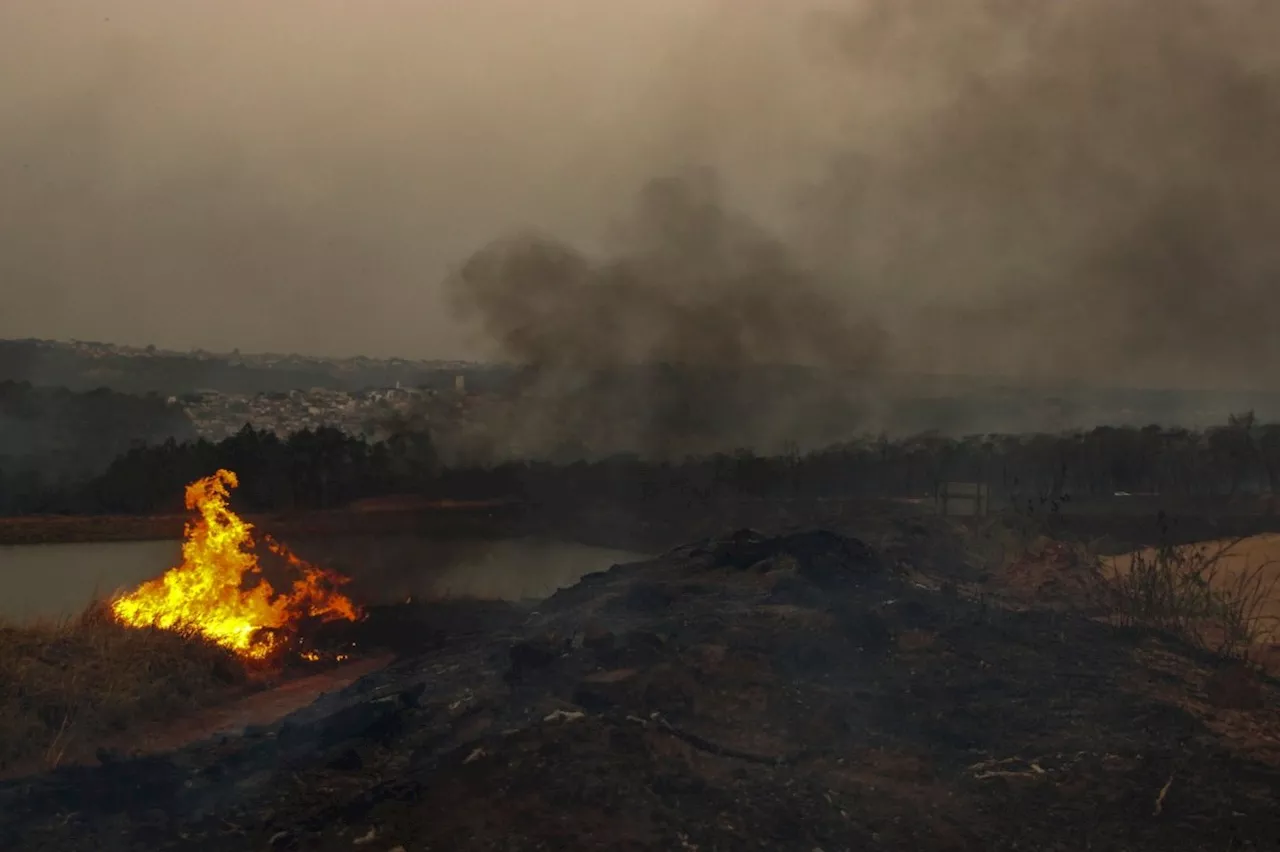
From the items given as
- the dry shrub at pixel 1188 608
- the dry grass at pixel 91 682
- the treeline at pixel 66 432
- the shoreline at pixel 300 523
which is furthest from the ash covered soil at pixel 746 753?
the treeline at pixel 66 432

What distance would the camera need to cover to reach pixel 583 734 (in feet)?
28.1

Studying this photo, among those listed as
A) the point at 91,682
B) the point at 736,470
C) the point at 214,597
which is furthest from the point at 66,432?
the point at 91,682

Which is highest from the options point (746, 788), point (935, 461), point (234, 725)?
point (935, 461)

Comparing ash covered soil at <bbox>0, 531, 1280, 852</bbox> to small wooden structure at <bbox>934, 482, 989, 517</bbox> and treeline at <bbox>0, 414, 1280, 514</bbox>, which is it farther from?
treeline at <bbox>0, 414, 1280, 514</bbox>

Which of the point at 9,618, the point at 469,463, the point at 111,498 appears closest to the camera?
the point at 9,618

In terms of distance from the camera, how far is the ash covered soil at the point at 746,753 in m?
7.44

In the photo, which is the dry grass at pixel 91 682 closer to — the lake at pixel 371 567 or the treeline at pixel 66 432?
the lake at pixel 371 567

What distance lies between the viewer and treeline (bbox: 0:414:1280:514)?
1043 inches

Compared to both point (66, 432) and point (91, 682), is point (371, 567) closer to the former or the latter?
point (91, 682)

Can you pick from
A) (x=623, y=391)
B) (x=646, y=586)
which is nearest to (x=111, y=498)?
(x=623, y=391)

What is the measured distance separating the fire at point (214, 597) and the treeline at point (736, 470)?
10.1 metres

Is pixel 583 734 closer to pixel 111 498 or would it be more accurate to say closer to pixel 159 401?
pixel 111 498

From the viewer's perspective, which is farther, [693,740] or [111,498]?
[111,498]

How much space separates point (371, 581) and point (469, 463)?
9452mm
